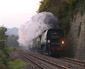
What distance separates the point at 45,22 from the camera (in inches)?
1561

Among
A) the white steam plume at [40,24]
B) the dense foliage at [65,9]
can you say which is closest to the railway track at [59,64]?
the dense foliage at [65,9]

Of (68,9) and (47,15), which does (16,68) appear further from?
(47,15)

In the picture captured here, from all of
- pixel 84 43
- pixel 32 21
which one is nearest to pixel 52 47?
pixel 84 43

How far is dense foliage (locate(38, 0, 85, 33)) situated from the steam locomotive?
150 inches

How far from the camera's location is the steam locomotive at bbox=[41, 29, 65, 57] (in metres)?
30.9

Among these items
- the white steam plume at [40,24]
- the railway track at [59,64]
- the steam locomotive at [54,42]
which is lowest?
the railway track at [59,64]

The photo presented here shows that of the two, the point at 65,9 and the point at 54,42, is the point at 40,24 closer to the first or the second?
the point at 65,9

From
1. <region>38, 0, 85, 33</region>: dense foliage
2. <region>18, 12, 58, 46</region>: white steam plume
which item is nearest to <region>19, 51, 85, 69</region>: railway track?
<region>38, 0, 85, 33</region>: dense foliage

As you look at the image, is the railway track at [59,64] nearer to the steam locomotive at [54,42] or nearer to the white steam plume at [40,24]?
the steam locomotive at [54,42]

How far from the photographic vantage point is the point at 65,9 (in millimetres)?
37250

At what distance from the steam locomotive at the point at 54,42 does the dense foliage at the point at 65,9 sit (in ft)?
12.5

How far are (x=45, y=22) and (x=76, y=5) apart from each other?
802 cm

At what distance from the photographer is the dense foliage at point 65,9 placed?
31972 millimetres

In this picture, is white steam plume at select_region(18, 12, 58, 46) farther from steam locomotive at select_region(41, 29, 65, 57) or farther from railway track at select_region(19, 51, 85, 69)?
railway track at select_region(19, 51, 85, 69)
